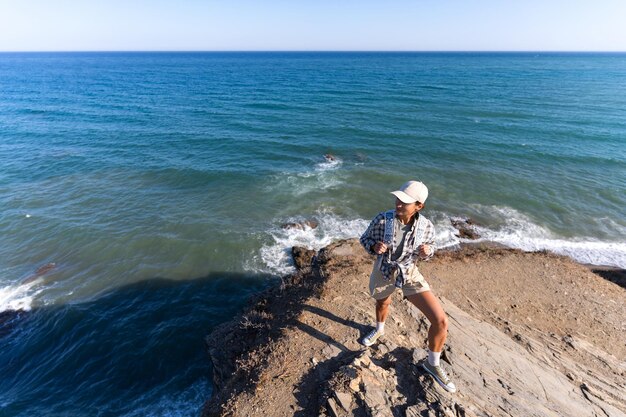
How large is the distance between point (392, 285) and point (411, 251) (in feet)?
3.19

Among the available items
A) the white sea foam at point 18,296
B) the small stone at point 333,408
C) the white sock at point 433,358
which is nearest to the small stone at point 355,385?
the small stone at point 333,408

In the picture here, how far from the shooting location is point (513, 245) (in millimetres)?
17203

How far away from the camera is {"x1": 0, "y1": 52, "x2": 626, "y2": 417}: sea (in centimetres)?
1170

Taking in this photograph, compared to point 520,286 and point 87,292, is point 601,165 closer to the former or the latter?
point 520,286

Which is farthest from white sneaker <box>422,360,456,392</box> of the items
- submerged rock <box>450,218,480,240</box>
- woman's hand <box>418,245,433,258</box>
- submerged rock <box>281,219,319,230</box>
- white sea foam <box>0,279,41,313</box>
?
white sea foam <box>0,279,41,313</box>

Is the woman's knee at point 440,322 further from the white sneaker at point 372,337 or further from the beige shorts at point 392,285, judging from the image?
the white sneaker at point 372,337

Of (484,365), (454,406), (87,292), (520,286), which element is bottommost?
(87,292)

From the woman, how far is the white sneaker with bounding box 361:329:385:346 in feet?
5.19

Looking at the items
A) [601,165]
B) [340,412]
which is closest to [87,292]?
[340,412]

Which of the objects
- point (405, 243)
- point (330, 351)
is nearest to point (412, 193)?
point (405, 243)

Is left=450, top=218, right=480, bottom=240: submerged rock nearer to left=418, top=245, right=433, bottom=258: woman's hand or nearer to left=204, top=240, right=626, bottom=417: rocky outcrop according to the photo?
left=204, top=240, right=626, bottom=417: rocky outcrop

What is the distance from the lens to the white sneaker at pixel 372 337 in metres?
7.03

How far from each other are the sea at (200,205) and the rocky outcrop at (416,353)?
12.7 ft

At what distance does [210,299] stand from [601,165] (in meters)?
31.0
